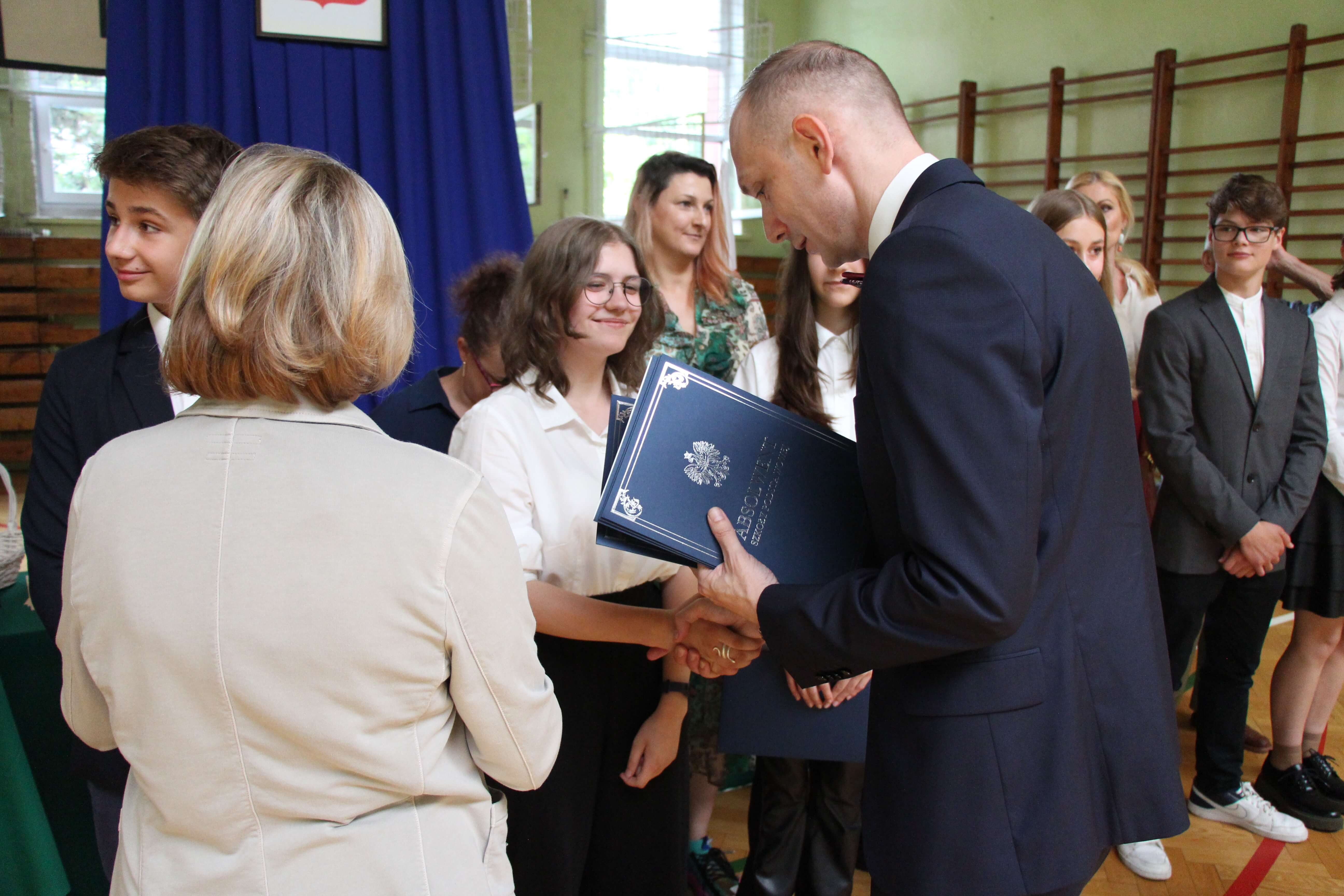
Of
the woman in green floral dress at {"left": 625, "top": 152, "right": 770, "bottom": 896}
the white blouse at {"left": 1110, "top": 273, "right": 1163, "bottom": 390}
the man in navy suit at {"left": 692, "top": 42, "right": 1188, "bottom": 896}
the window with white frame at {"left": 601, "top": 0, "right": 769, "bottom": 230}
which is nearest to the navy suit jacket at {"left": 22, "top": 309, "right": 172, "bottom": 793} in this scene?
the man in navy suit at {"left": 692, "top": 42, "right": 1188, "bottom": 896}

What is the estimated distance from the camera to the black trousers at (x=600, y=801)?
1.56 m

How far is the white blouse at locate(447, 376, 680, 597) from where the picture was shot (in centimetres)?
157

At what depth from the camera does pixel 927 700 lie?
1.10 m

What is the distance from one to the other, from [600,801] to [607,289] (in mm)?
919

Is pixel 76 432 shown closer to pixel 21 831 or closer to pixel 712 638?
pixel 21 831

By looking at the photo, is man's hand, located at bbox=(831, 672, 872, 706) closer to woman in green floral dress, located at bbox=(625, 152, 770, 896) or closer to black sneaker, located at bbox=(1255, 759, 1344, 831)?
woman in green floral dress, located at bbox=(625, 152, 770, 896)

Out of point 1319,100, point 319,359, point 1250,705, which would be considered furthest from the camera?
point 1319,100

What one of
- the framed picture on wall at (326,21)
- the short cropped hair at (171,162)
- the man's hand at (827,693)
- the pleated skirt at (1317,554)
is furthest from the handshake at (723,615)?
the pleated skirt at (1317,554)

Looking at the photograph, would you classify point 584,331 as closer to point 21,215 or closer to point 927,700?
point 927,700

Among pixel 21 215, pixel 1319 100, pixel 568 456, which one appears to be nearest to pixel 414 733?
pixel 568 456

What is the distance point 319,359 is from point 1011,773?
87cm

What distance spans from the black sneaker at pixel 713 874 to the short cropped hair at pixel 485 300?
4.27 feet

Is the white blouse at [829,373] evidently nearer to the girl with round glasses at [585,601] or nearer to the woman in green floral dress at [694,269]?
the woman in green floral dress at [694,269]

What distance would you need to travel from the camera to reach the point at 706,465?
1.27 meters
